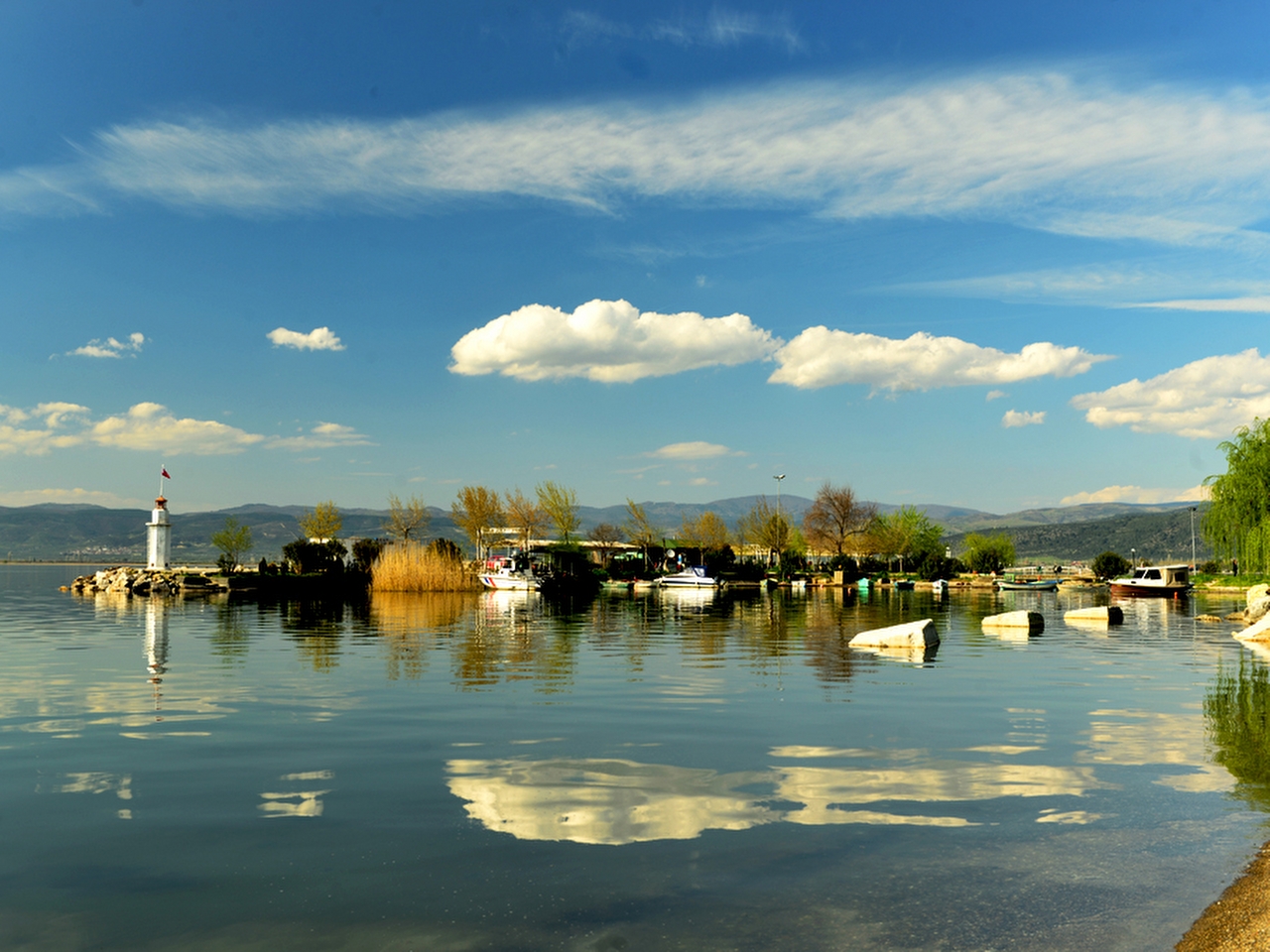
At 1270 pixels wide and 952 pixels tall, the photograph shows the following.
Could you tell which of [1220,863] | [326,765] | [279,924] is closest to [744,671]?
[326,765]

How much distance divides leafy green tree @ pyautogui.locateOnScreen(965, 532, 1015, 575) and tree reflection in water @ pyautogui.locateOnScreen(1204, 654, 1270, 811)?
114 metres

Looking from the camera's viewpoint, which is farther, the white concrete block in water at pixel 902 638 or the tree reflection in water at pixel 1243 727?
the white concrete block in water at pixel 902 638

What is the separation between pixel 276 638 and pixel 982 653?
24.6m

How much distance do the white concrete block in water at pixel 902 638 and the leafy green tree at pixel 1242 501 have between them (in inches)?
1447

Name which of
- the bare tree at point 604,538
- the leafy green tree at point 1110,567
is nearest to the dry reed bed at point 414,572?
the bare tree at point 604,538

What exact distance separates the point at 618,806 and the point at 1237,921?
609cm

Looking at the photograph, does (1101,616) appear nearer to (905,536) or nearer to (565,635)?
(565,635)

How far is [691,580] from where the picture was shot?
90562 mm

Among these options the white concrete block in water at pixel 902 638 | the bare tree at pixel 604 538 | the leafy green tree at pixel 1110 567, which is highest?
the bare tree at pixel 604 538

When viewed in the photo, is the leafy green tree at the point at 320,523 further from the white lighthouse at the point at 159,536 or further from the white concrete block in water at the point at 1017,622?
the white concrete block in water at the point at 1017,622

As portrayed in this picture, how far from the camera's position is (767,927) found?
7.08m

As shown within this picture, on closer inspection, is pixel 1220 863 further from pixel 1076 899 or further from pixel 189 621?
pixel 189 621

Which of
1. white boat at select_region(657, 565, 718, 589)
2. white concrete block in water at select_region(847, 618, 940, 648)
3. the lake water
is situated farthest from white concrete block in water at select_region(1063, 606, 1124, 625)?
white boat at select_region(657, 565, 718, 589)

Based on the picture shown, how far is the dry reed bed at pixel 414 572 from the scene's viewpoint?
66688 millimetres
